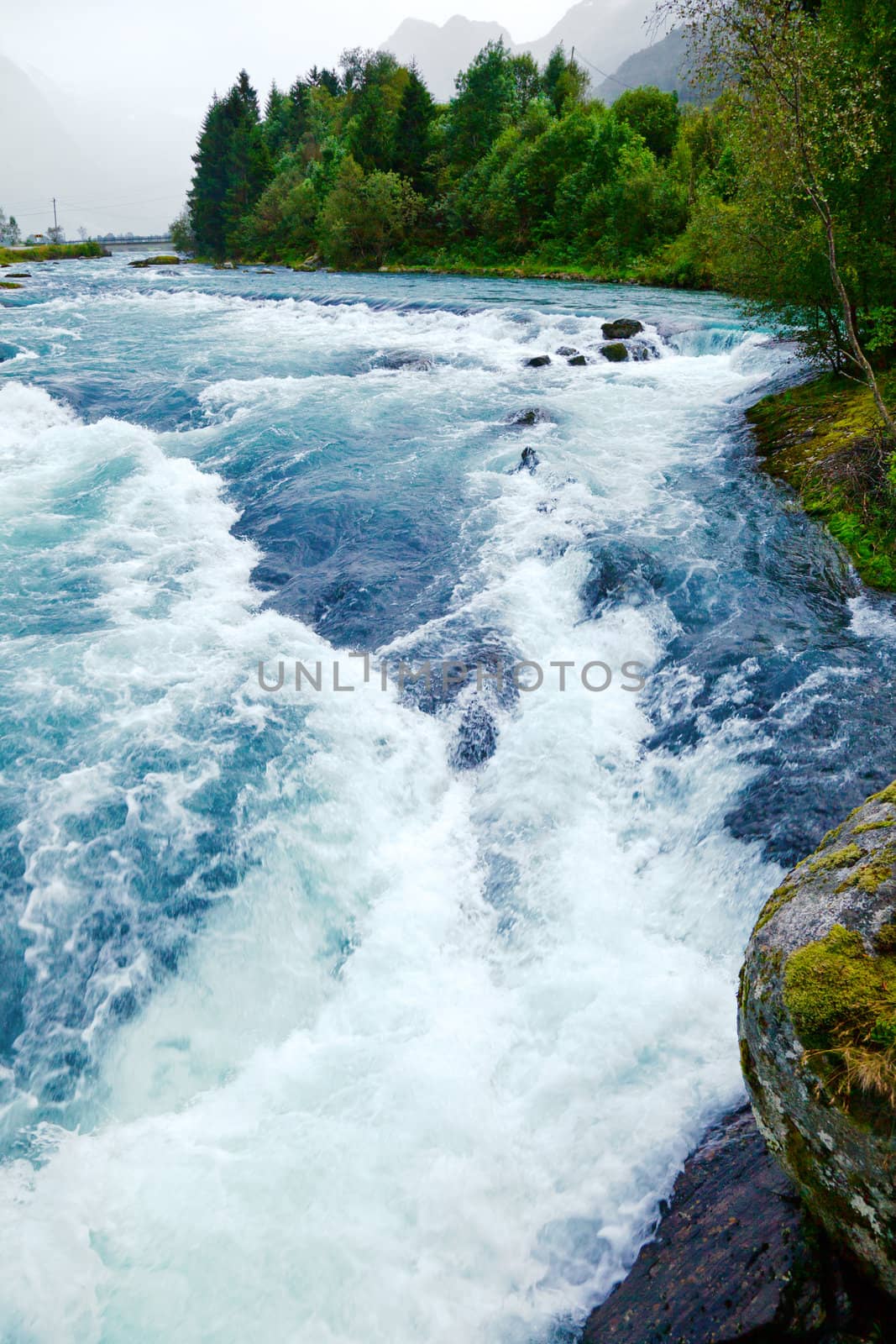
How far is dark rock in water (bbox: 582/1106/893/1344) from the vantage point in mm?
2910

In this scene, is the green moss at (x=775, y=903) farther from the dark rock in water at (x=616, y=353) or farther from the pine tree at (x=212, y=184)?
the pine tree at (x=212, y=184)

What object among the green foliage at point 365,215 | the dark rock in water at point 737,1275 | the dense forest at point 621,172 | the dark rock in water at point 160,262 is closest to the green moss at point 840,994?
the dark rock in water at point 737,1275

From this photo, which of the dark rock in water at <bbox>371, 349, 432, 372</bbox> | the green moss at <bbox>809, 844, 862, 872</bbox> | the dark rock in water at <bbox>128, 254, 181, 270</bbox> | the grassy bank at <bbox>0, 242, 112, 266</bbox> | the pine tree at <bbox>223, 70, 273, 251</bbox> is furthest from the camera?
the pine tree at <bbox>223, 70, 273, 251</bbox>

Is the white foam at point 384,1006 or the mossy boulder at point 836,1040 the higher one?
the mossy boulder at point 836,1040

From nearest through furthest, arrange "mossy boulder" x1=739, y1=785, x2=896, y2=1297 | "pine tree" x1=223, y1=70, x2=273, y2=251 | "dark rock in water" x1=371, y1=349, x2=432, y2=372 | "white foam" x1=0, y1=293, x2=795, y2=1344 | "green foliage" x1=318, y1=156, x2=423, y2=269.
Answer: "mossy boulder" x1=739, y1=785, x2=896, y2=1297, "white foam" x1=0, y1=293, x2=795, y2=1344, "dark rock in water" x1=371, y1=349, x2=432, y2=372, "green foliage" x1=318, y1=156, x2=423, y2=269, "pine tree" x1=223, y1=70, x2=273, y2=251

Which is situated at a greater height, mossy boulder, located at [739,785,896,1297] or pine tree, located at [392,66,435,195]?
pine tree, located at [392,66,435,195]

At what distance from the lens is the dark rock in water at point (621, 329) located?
851 inches

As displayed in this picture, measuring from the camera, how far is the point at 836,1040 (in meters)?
2.74

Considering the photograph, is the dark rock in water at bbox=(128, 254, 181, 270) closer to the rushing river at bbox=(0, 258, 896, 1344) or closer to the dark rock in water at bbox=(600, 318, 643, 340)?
the dark rock in water at bbox=(600, 318, 643, 340)

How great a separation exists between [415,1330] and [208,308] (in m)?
35.2

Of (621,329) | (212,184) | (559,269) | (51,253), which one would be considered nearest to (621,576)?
(621,329)

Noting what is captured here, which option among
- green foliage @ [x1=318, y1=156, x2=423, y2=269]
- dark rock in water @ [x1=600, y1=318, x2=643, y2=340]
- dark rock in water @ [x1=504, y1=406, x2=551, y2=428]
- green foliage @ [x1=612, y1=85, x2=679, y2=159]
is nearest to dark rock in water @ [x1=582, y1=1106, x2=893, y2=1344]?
dark rock in water @ [x1=504, y1=406, x2=551, y2=428]

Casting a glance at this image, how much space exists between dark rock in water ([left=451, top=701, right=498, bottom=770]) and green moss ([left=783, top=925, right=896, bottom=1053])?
15.0 ft

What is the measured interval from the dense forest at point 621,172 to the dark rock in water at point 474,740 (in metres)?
5.98
